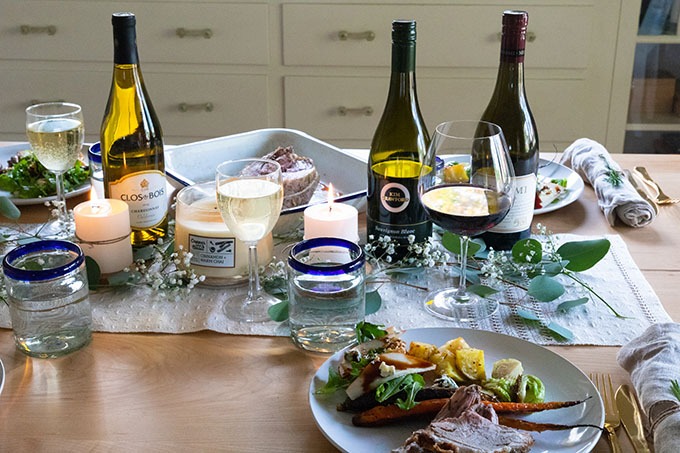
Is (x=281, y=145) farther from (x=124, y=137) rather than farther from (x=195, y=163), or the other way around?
(x=124, y=137)

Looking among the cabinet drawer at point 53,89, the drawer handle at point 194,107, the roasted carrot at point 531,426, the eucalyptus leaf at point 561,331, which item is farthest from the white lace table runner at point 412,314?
the cabinet drawer at point 53,89

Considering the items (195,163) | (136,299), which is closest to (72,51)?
(195,163)

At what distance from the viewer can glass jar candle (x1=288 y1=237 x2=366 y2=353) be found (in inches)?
38.5

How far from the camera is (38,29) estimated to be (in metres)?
2.89

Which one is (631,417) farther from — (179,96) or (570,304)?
(179,96)

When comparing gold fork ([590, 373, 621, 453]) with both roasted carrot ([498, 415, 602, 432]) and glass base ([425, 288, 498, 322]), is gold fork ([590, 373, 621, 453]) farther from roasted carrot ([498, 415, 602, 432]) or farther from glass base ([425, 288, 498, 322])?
glass base ([425, 288, 498, 322])

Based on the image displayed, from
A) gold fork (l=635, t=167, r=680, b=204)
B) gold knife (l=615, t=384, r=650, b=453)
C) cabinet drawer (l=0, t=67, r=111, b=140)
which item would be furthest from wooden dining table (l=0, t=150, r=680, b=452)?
cabinet drawer (l=0, t=67, r=111, b=140)

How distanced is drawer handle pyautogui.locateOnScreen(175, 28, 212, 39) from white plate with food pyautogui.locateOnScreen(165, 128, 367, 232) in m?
1.31

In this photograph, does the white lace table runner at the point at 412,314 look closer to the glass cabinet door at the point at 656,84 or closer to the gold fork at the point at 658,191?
the gold fork at the point at 658,191

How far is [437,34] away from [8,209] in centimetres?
182

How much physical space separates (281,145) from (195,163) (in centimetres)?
18

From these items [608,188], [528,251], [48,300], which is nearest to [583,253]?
[528,251]

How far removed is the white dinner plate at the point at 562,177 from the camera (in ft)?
4.66

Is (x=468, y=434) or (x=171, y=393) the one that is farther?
(x=171, y=393)
